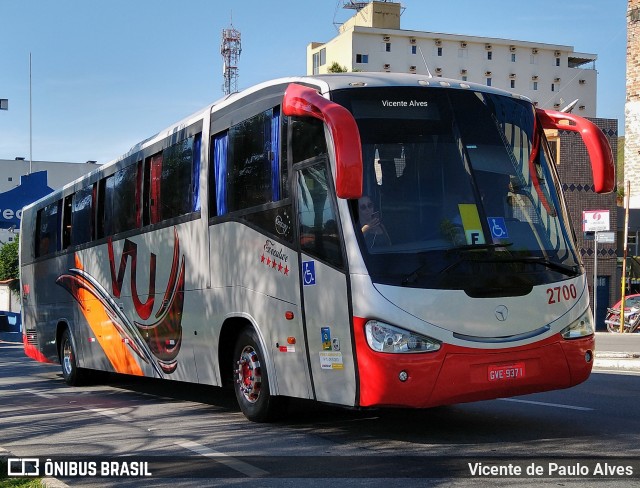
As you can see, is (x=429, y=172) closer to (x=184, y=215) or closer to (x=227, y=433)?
(x=227, y=433)

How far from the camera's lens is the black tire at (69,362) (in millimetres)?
16594

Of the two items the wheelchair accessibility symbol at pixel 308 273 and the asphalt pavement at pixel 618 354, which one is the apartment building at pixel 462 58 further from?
the wheelchair accessibility symbol at pixel 308 273

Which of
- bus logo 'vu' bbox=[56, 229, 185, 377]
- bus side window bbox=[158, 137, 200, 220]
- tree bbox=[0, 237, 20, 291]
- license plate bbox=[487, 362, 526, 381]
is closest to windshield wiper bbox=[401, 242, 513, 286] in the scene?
license plate bbox=[487, 362, 526, 381]

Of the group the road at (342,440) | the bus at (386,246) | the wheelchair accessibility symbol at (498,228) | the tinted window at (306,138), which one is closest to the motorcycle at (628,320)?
the road at (342,440)

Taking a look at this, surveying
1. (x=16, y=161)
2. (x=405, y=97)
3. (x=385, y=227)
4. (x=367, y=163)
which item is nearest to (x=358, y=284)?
(x=385, y=227)

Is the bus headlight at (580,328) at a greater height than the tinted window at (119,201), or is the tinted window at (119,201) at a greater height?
the tinted window at (119,201)

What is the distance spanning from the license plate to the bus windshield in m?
0.61

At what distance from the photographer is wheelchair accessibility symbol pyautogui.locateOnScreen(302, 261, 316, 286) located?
343 inches

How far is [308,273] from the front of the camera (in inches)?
346

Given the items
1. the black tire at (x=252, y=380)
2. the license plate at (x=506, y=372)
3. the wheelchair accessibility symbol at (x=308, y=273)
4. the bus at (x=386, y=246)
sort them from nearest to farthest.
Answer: the bus at (x=386, y=246), the license plate at (x=506, y=372), the wheelchair accessibility symbol at (x=308, y=273), the black tire at (x=252, y=380)

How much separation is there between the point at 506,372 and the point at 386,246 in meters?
1.47

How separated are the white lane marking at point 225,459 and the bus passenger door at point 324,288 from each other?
3.43ft

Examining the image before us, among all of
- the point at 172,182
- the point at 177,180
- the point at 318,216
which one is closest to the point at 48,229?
the point at 172,182

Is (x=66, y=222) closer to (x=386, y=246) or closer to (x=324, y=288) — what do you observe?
(x=324, y=288)
